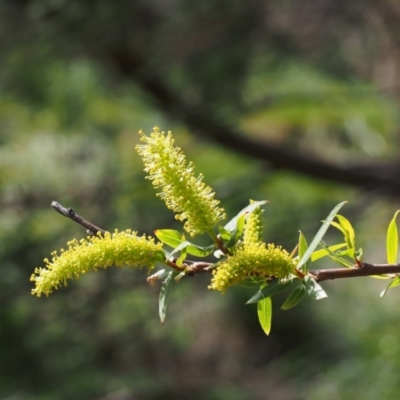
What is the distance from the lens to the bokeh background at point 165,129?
2553 mm

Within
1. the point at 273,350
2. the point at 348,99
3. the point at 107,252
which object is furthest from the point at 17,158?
the point at 273,350

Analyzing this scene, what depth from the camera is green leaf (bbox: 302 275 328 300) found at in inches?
30.4

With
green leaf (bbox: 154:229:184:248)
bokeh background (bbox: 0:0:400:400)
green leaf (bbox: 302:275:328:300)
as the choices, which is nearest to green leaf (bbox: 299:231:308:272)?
green leaf (bbox: 302:275:328:300)

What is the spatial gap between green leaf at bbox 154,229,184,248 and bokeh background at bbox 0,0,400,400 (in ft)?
5.58

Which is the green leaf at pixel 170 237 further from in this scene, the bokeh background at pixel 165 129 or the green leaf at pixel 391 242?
the bokeh background at pixel 165 129

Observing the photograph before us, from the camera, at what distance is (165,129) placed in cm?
285

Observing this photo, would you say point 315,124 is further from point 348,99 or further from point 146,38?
point 146,38

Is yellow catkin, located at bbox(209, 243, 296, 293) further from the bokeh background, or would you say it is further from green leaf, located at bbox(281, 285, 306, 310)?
the bokeh background

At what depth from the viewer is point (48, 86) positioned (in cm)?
271

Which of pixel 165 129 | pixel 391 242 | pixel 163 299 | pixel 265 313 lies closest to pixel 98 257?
pixel 163 299

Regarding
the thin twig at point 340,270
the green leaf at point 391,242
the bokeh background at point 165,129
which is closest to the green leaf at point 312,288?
the thin twig at point 340,270

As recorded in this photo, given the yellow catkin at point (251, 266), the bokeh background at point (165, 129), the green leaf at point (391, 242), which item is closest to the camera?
the yellow catkin at point (251, 266)

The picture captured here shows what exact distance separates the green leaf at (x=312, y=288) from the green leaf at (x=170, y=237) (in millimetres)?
129

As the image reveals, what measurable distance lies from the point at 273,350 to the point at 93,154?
2.31 m
